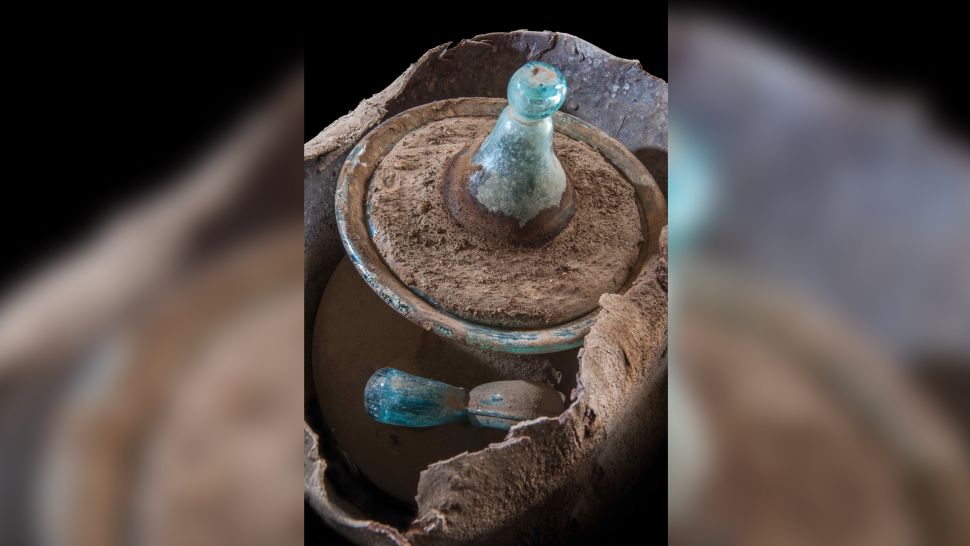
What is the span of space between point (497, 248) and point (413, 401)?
42cm

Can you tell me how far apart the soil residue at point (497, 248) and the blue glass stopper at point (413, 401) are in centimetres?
20

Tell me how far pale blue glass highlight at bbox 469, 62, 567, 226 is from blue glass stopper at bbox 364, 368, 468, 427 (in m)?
0.45

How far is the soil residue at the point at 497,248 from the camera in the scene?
5.96ft

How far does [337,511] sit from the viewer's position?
1.48 meters

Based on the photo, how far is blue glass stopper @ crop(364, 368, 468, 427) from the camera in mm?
1841

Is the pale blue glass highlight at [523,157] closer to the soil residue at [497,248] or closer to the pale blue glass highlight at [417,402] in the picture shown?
the soil residue at [497,248]
